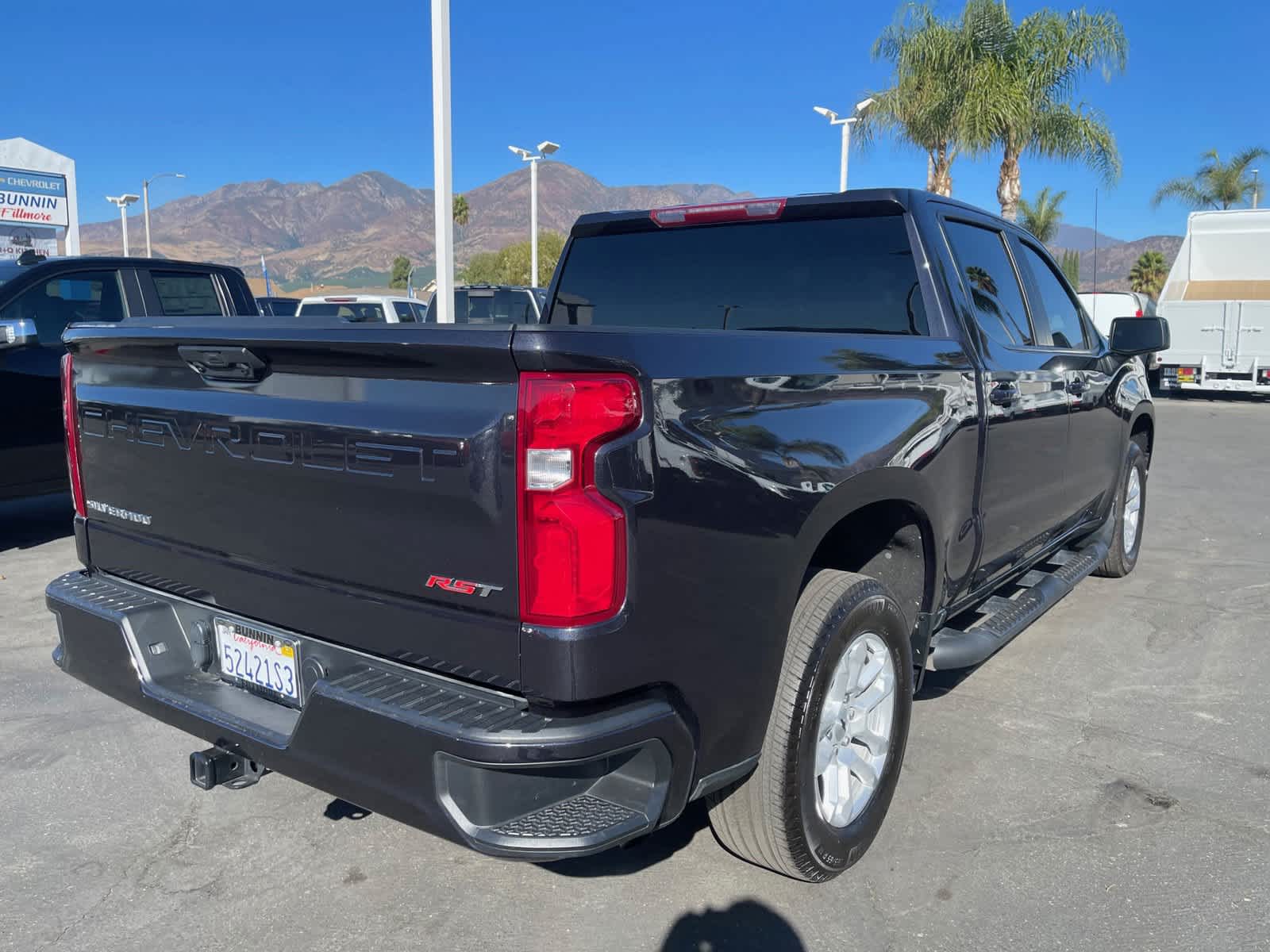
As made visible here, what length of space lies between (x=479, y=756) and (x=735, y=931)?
1.11 m

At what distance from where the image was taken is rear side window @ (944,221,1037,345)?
386 cm

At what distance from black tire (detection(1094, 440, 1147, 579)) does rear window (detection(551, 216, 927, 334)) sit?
288cm

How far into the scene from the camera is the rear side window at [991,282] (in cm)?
386

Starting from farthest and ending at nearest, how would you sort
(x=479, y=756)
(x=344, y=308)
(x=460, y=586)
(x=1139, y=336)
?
1. (x=344, y=308)
2. (x=1139, y=336)
3. (x=460, y=586)
4. (x=479, y=756)

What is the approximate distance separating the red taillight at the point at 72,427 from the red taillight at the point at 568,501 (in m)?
1.86

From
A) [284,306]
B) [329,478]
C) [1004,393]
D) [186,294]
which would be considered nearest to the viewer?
[329,478]

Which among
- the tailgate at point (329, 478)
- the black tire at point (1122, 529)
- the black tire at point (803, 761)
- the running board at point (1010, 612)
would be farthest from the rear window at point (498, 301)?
the black tire at point (803, 761)

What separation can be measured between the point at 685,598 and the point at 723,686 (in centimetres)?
28

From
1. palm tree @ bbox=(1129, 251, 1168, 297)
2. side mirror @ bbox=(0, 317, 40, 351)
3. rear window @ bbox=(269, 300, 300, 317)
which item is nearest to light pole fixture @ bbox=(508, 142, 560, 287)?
rear window @ bbox=(269, 300, 300, 317)

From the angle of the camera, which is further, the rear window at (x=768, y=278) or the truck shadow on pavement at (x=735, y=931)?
the rear window at (x=768, y=278)

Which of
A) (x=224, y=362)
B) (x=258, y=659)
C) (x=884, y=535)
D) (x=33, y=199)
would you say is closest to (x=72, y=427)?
Answer: (x=224, y=362)

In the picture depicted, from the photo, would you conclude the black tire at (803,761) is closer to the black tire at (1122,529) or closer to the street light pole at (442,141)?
the black tire at (1122,529)

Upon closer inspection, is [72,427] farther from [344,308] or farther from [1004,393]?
[344,308]

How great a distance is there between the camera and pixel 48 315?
279 inches
